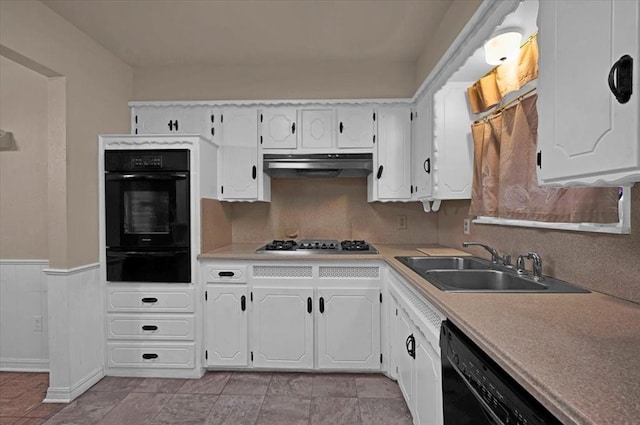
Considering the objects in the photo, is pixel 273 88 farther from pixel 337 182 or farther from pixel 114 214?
pixel 114 214

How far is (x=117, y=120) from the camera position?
3016 millimetres

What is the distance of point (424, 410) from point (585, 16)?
1.67 m

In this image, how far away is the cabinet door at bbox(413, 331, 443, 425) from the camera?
1.46 metres

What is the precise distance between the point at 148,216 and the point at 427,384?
229 cm

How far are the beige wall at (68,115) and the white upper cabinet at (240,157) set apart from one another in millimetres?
974

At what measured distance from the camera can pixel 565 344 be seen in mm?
911

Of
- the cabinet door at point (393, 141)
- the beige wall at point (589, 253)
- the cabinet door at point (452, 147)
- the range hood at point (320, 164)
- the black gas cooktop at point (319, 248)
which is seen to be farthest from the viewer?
the cabinet door at point (393, 141)

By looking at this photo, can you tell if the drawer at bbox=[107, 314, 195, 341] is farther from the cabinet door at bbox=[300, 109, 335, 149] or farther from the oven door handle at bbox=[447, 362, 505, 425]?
the oven door handle at bbox=[447, 362, 505, 425]

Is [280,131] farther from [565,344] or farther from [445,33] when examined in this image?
[565,344]

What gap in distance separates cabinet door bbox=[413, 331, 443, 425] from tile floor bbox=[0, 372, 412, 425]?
489 mm

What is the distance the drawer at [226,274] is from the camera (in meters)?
2.71

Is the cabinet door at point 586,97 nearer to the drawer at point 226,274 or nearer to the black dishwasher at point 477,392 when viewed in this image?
the black dishwasher at point 477,392

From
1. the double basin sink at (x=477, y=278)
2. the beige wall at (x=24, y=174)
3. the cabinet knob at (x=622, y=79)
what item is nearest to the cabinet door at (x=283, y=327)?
the double basin sink at (x=477, y=278)

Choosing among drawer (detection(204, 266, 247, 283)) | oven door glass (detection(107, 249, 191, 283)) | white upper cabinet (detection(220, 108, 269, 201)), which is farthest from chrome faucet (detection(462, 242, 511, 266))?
oven door glass (detection(107, 249, 191, 283))
